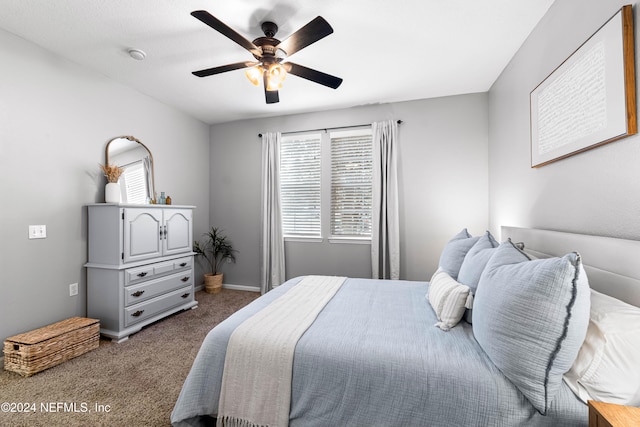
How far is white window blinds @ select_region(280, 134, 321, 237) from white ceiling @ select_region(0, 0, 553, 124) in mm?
847

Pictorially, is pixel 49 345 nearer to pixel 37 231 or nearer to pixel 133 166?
pixel 37 231

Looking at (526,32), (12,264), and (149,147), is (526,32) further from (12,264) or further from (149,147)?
(12,264)

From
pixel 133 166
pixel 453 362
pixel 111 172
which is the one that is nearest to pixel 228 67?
pixel 111 172

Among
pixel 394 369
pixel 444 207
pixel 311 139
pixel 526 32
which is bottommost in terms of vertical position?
pixel 394 369

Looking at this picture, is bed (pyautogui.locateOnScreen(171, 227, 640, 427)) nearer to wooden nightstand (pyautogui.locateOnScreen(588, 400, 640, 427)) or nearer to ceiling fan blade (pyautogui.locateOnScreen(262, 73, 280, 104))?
wooden nightstand (pyautogui.locateOnScreen(588, 400, 640, 427))

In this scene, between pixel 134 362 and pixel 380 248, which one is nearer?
pixel 134 362

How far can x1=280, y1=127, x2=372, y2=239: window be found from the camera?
12.6 ft

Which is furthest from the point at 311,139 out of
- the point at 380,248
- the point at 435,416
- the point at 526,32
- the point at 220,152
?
the point at 435,416

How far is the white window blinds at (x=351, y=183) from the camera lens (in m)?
3.82

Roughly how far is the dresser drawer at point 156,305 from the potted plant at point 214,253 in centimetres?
61

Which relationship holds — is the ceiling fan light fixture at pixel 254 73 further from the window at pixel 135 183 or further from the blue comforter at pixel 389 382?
the window at pixel 135 183

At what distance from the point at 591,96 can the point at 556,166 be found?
516 mm

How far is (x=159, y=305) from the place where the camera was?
297cm

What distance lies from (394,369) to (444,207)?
2.73m
